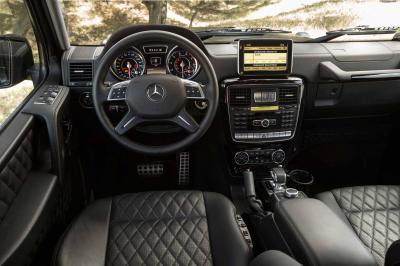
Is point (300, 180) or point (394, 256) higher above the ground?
point (394, 256)

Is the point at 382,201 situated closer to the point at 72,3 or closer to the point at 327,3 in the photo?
the point at 327,3

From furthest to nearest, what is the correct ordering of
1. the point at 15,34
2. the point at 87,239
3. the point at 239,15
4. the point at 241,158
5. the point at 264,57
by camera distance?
the point at 239,15 → the point at 241,158 → the point at 264,57 → the point at 15,34 → the point at 87,239

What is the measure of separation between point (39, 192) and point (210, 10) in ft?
4.79

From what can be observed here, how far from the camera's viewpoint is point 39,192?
54.4 inches

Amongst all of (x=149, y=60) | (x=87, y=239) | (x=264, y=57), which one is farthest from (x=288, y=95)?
(x=87, y=239)

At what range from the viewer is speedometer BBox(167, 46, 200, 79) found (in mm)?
1691

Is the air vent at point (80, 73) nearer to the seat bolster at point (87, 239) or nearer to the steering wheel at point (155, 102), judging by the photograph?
the steering wheel at point (155, 102)

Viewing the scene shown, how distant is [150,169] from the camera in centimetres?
213

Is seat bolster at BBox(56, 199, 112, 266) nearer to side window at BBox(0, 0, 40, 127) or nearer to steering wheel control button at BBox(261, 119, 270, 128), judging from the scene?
side window at BBox(0, 0, 40, 127)

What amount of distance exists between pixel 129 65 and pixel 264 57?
644 millimetres

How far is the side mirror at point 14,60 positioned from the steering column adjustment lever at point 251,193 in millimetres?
1225

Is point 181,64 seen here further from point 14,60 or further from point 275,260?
point 275,260

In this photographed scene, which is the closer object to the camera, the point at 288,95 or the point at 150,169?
the point at 288,95

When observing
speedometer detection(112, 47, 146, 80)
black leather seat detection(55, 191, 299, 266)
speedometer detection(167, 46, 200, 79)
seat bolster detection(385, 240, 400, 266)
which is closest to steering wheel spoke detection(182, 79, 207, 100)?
speedometer detection(167, 46, 200, 79)
